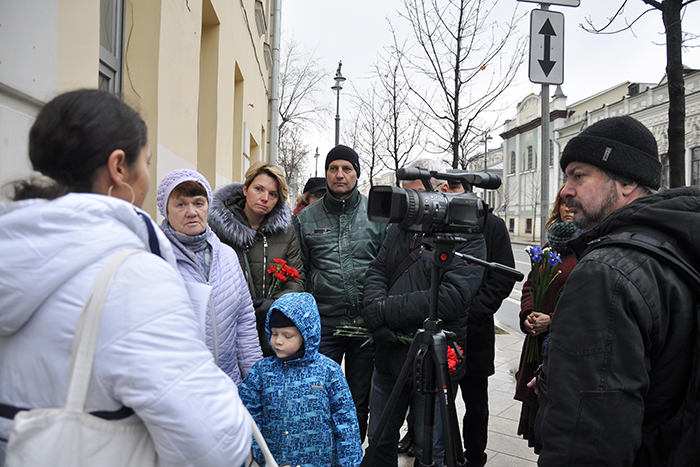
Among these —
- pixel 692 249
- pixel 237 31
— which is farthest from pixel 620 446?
pixel 237 31

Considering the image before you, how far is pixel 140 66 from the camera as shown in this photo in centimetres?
304

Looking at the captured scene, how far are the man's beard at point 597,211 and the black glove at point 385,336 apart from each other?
3.73 ft

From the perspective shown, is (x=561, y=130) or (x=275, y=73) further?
(x=561, y=130)

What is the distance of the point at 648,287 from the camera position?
1.30m

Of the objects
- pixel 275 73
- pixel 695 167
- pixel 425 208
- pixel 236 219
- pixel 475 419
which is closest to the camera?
pixel 425 208

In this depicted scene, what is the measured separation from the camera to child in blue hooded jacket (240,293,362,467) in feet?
6.75

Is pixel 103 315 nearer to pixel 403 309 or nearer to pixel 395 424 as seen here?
pixel 403 309

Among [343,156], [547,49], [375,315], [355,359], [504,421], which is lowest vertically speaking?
[504,421]

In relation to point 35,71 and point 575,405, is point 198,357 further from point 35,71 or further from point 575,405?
point 35,71

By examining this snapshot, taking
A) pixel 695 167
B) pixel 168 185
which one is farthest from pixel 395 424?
pixel 695 167

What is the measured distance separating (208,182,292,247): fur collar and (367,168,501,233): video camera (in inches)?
42.1

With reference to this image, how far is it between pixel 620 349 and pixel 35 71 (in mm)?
2070

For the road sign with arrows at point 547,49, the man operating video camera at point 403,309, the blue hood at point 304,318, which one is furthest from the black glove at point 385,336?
the road sign with arrows at point 547,49

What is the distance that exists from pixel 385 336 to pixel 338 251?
0.78 m
